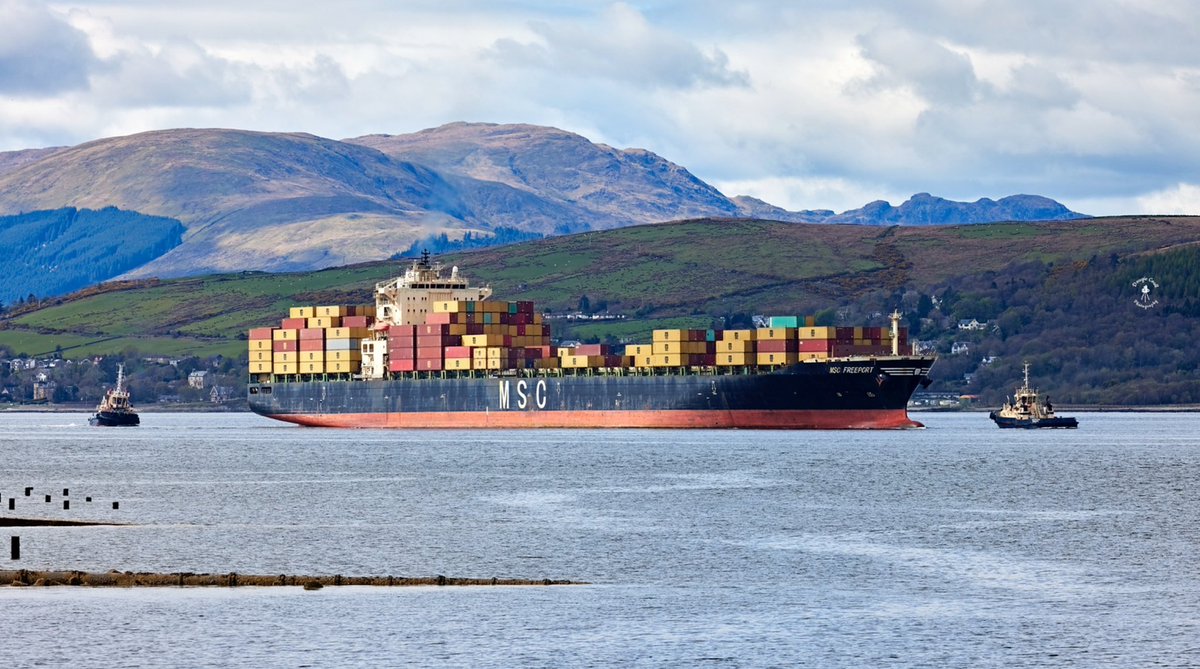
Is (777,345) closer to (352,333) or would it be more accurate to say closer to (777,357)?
(777,357)

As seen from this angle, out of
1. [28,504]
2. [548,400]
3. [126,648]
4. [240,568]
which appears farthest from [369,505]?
[548,400]

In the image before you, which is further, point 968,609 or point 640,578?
point 640,578

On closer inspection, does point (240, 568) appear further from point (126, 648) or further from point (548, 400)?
point (548, 400)

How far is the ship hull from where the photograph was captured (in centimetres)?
13850

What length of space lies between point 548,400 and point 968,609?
106132 mm

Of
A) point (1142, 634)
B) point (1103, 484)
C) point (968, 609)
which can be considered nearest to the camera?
point (1142, 634)

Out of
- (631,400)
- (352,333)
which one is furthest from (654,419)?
(352,333)

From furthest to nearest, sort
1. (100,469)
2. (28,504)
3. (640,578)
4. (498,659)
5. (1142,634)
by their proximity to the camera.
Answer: (100,469)
(28,504)
(640,578)
(1142,634)
(498,659)

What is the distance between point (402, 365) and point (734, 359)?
34573 millimetres

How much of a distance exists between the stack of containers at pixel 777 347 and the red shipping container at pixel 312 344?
50.1 m

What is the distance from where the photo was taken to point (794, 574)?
5522cm

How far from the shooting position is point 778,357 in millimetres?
140375

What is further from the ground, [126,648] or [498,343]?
[498,343]

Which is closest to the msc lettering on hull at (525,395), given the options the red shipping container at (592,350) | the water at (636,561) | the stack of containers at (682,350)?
the red shipping container at (592,350)
